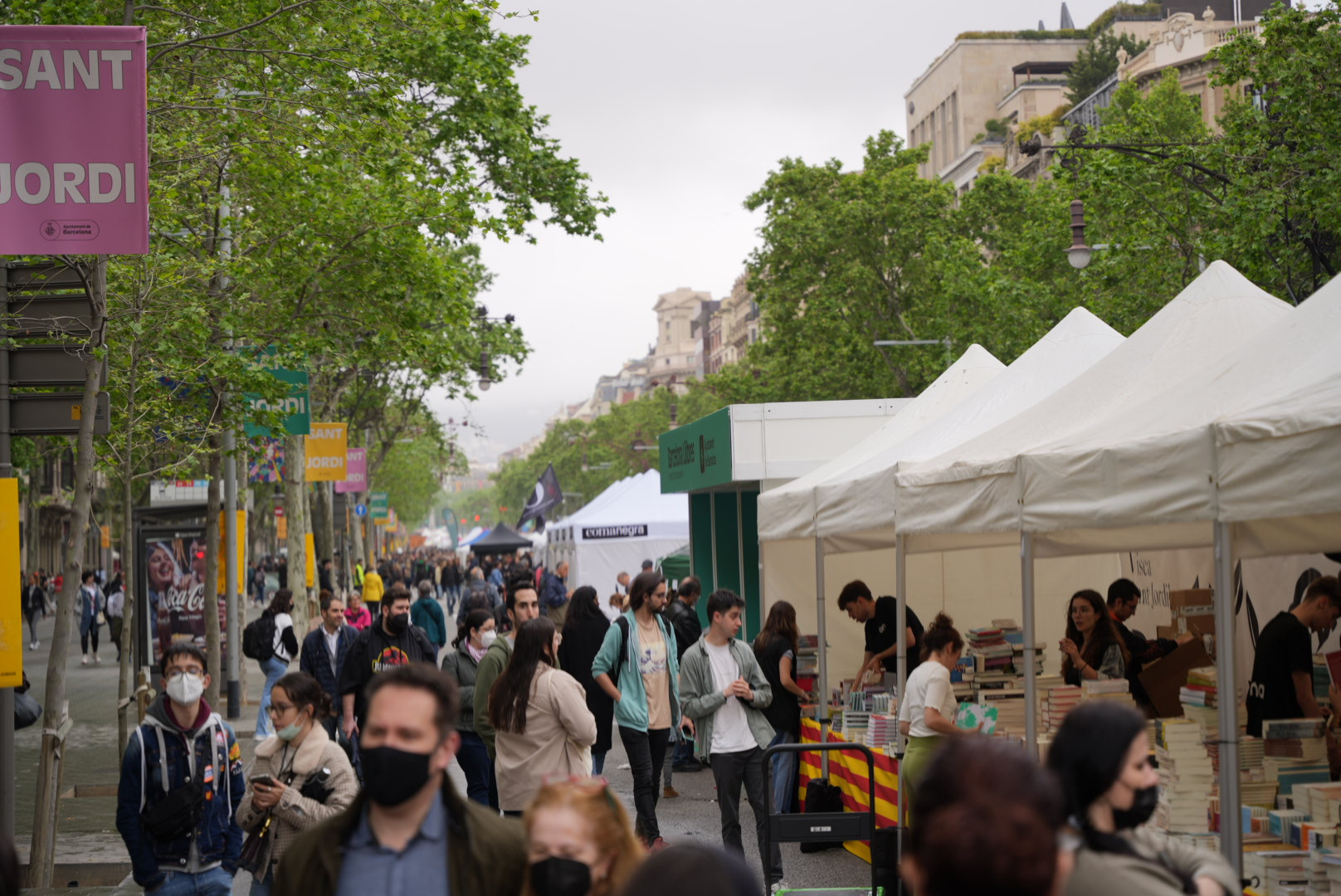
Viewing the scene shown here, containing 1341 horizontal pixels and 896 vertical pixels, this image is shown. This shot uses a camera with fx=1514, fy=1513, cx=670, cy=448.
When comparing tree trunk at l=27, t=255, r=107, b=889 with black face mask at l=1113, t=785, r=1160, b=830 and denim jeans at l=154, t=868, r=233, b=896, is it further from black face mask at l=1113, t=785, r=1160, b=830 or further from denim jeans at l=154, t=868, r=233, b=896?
black face mask at l=1113, t=785, r=1160, b=830

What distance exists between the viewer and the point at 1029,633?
796 cm

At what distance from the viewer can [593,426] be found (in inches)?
4946

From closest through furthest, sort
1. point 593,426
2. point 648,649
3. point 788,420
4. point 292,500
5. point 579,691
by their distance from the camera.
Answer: point 579,691
point 648,649
point 788,420
point 292,500
point 593,426

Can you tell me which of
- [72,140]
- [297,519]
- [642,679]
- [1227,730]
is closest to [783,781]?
[642,679]

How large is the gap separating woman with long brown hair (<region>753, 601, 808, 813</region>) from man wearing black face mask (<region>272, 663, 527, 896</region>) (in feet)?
24.6

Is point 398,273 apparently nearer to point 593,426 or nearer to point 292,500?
point 292,500

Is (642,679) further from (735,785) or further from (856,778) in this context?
(856,778)

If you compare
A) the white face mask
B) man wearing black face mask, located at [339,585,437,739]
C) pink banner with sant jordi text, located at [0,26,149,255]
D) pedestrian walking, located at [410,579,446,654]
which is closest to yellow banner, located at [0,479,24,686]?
pink banner with sant jordi text, located at [0,26,149,255]

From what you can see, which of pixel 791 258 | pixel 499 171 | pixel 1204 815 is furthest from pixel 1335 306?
pixel 791 258

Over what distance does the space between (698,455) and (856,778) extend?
878cm

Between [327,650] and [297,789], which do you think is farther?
[327,650]

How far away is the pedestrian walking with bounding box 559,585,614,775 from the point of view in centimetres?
1128

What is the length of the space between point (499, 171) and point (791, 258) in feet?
82.7

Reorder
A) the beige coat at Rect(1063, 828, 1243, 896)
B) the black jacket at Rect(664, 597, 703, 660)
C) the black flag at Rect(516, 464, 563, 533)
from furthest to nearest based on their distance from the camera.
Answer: the black flag at Rect(516, 464, 563, 533)
the black jacket at Rect(664, 597, 703, 660)
the beige coat at Rect(1063, 828, 1243, 896)
